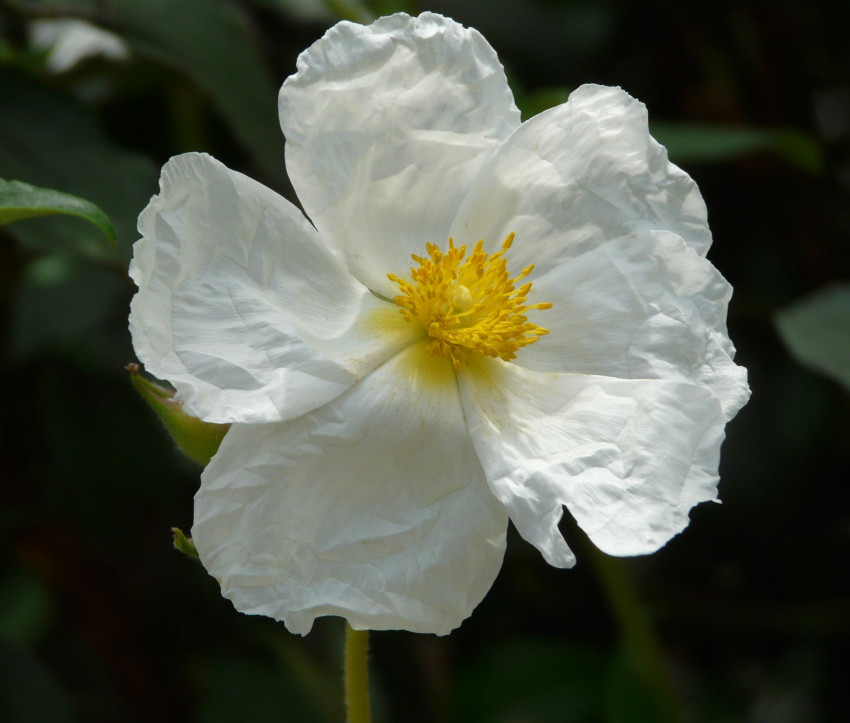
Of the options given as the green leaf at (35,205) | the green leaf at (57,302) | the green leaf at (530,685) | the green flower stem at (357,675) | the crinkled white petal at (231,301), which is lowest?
the green leaf at (530,685)

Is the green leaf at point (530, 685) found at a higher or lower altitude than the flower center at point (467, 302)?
lower

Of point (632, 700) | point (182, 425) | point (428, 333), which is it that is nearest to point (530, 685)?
point (632, 700)

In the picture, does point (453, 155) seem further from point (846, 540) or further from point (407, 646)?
point (846, 540)

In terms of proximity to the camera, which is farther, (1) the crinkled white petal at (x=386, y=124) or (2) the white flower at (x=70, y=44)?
(2) the white flower at (x=70, y=44)

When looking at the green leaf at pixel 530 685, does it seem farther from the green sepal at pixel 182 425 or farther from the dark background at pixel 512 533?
the green sepal at pixel 182 425

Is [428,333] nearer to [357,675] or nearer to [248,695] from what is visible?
[357,675]

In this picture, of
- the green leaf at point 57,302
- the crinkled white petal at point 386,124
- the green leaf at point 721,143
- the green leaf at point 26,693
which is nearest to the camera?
the crinkled white petal at point 386,124

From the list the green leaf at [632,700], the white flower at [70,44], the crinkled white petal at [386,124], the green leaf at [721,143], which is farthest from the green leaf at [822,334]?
the white flower at [70,44]

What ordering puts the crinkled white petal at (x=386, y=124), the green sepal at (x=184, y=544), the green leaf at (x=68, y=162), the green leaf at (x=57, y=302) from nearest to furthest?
the green sepal at (x=184, y=544), the crinkled white petal at (x=386, y=124), the green leaf at (x=68, y=162), the green leaf at (x=57, y=302)
